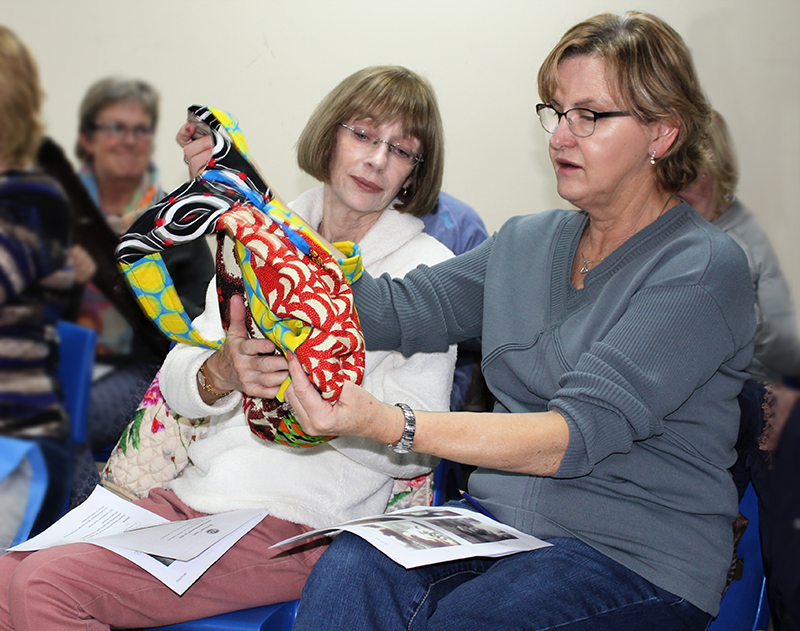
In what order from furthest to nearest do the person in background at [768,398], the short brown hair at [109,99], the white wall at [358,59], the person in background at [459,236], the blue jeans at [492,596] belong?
1. the white wall at [358,59]
2. the person in background at [459,236]
3. the short brown hair at [109,99]
4. the blue jeans at [492,596]
5. the person in background at [768,398]

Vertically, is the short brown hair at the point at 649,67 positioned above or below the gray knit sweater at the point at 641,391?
above

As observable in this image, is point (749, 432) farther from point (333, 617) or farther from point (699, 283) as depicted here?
point (333, 617)

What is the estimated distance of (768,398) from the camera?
38.3 inches

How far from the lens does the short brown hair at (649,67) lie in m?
0.97

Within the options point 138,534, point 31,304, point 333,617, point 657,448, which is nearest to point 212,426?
point 138,534

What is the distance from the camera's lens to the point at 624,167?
1.01 meters

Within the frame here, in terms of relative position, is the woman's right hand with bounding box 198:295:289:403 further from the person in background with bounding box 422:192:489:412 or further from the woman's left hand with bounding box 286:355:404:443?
the person in background with bounding box 422:192:489:412

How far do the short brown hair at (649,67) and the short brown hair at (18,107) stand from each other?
2.39 feet

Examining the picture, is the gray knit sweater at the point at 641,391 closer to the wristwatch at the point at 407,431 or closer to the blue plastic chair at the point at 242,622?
the wristwatch at the point at 407,431

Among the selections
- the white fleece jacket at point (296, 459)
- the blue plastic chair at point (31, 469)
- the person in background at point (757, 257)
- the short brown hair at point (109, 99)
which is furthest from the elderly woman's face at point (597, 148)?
the blue plastic chair at point (31, 469)

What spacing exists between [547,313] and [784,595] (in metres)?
0.47

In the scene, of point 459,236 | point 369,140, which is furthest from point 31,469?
point 459,236

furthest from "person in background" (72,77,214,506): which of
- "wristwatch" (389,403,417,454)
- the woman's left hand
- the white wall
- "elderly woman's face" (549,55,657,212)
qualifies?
"elderly woman's face" (549,55,657,212)

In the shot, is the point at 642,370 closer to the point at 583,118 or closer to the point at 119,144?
the point at 583,118
